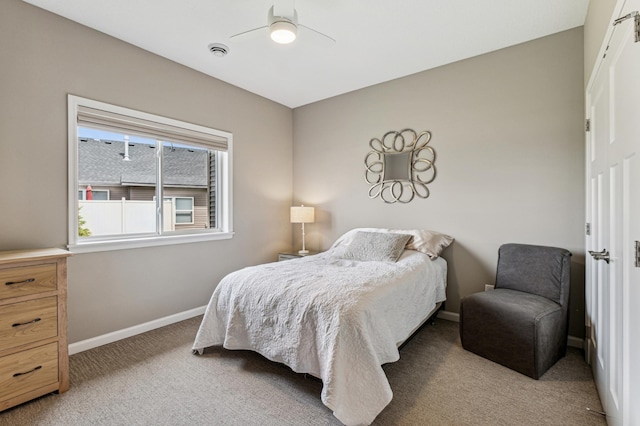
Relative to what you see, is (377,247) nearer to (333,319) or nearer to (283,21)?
(333,319)

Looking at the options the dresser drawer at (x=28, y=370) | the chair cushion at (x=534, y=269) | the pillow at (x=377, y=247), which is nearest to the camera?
the dresser drawer at (x=28, y=370)

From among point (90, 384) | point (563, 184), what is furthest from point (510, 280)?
point (90, 384)

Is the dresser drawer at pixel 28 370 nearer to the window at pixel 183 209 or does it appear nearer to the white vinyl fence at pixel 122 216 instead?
the white vinyl fence at pixel 122 216

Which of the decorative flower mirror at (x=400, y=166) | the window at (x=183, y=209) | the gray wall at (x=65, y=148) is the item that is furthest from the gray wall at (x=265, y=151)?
the window at (x=183, y=209)

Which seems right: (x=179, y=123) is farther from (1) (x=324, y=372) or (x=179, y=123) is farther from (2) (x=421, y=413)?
(2) (x=421, y=413)

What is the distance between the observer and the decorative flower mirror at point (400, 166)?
3451mm

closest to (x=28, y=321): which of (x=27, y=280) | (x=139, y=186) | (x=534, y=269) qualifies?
(x=27, y=280)

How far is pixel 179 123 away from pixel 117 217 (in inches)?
44.1

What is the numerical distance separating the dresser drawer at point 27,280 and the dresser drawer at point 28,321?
7cm

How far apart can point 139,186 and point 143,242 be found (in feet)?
1.93

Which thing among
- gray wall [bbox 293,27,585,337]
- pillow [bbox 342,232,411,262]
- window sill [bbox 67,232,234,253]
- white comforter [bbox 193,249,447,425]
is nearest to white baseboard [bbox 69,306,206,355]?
window sill [bbox 67,232,234,253]

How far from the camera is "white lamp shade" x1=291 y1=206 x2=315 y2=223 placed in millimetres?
4113

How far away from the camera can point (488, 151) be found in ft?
10.0

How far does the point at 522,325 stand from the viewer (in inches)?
84.3
